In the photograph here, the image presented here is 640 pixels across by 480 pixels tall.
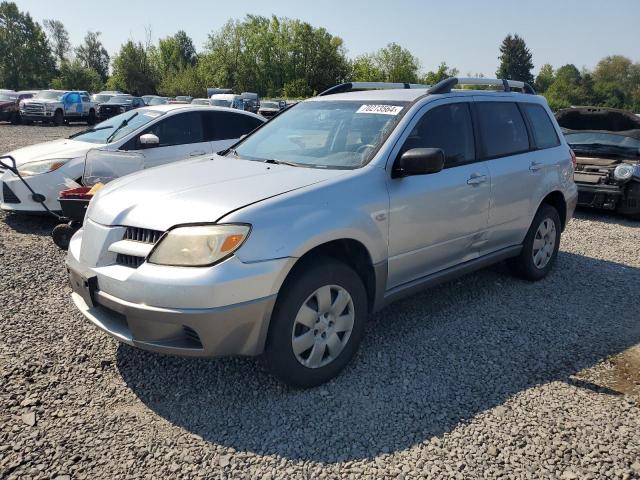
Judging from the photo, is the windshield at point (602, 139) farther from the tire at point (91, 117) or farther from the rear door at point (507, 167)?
the tire at point (91, 117)

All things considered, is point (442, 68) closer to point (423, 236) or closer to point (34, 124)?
point (34, 124)

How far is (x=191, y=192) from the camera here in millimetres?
3119

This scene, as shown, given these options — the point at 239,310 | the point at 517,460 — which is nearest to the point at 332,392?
the point at 239,310

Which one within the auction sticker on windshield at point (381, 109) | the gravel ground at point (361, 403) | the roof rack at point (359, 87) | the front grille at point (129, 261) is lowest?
the gravel ground at point (361, 403)

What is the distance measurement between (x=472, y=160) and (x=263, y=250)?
7.31 ft

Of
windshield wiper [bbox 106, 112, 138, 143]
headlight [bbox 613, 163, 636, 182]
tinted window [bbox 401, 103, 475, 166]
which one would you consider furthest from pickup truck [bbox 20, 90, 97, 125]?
tinted window [bbox 401, 103, 475, 166]

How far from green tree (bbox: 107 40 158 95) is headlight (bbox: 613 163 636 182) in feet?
215

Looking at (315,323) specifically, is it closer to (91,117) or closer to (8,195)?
(8,195)

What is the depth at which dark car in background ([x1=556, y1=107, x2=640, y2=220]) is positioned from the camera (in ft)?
26.2

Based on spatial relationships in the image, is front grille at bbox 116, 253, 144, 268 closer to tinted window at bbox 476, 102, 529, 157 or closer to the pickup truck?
tinted window at bbox 476, 102, 529, 157

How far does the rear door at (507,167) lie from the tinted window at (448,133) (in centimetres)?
18

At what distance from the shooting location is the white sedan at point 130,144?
6758 mm

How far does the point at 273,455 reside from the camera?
2648 millimetres

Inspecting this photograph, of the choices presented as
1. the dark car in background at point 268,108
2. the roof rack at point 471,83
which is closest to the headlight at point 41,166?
the roof rack at point 471,83
